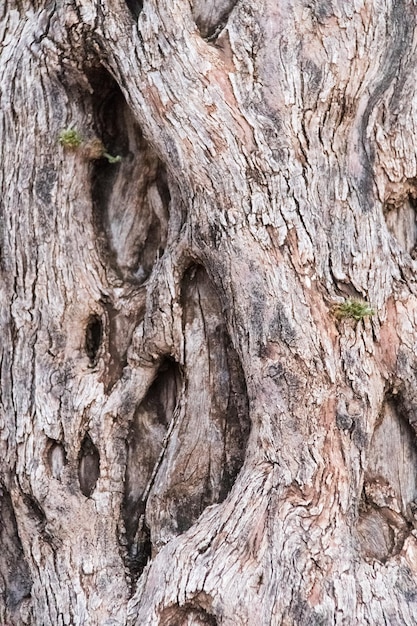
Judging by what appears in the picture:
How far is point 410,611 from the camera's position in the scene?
2742mm

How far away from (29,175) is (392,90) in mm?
1546

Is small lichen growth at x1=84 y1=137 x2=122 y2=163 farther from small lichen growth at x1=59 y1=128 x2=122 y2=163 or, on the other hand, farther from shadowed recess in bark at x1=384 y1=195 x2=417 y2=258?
shadowed recess in bark at x1=384 y1=195 x2=417 y2=258

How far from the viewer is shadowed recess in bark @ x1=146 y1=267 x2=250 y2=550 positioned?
3.10m

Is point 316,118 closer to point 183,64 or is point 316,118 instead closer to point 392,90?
point 392,90

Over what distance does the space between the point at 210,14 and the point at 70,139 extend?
30.4 inches

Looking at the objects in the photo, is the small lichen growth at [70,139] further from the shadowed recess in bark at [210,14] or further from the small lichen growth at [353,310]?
the small lichen growth at [353,310]

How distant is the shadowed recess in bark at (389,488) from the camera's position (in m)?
2.99

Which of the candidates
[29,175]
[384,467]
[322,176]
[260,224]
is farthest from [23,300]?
[384,467]

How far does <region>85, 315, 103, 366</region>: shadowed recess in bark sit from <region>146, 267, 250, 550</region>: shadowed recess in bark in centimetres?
41

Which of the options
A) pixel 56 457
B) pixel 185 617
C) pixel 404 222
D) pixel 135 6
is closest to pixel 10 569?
pixel 56 457

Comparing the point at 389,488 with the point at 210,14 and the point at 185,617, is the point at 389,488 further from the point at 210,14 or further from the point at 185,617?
the point at 210,14

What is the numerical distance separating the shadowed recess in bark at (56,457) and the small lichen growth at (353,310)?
A: 1.24m

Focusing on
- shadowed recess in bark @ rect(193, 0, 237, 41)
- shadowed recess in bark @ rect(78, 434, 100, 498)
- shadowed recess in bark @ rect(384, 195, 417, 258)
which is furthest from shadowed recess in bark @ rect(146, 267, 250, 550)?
shadowed recess in bark @ rect(193, 0, 237, 41)

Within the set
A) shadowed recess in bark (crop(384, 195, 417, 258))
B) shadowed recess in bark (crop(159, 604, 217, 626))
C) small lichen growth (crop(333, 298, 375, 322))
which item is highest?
shadowed recess in bark (crop(384, 195, 417, 258))
